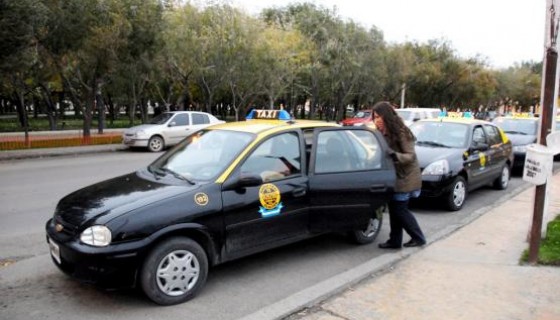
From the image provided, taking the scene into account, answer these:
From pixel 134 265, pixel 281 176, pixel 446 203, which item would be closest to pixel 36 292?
pixel 134 265

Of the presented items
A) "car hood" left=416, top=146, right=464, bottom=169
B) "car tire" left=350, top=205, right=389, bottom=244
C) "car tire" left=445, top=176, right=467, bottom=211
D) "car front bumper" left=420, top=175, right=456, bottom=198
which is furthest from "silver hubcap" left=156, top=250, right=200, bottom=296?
"car tire" left=445, top=176, right=467, bottom=211

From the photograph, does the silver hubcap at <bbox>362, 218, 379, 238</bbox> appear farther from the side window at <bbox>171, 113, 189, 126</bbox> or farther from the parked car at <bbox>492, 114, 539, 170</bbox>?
the side window at <bbox>171, 113, 189, 126</bbox>

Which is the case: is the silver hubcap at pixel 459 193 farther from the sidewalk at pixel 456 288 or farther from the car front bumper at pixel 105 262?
the car front bumper at pixel 105 262

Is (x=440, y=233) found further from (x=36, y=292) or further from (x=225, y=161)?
(x=36, y=292)

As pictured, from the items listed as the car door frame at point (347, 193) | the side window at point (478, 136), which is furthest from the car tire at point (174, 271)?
the side window at point (478, 136)

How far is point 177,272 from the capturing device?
435cm

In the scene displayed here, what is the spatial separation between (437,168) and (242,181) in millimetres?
4597

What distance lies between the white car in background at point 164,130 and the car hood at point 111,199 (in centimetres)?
1377

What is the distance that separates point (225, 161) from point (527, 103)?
9262cm

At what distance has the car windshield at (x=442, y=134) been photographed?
9141 millimetres

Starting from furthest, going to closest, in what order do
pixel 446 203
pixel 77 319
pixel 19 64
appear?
pixel 19 64 < pixel 446 203 < pixel 77 319

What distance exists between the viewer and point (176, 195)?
4.43 meters

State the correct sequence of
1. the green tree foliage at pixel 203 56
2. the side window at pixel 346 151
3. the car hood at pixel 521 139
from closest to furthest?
1. the side window at pixel 346 151
2. the car hood at pixel 521 139
3. the green tree foliage at pixel 203 56

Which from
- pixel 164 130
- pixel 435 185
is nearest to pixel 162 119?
pixel 164 130
